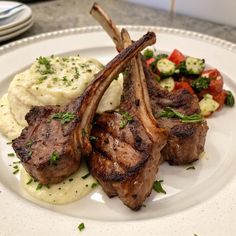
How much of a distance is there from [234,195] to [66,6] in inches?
116

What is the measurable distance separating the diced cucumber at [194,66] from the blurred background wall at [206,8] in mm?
1009

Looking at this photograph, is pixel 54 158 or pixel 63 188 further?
pixel 63 188

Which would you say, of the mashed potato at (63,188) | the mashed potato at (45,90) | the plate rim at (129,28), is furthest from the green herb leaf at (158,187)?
the plate rim at (129,28)

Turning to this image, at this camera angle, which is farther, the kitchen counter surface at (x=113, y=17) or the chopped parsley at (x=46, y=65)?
the kitchen counter surface at (x=113, y=17)

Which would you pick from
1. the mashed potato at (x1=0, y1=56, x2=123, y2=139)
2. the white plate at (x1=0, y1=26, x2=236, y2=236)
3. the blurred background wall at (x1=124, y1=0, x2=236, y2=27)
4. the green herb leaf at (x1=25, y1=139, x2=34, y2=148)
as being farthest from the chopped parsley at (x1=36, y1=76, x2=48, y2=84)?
the blurred background wall at (x1=124, y1=0, x2=236, y2=27)

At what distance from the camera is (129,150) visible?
5.77 feet

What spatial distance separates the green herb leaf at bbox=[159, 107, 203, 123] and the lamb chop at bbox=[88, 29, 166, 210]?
0.13 m

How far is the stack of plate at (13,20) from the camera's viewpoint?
9.87 ft

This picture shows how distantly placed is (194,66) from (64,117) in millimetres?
1060

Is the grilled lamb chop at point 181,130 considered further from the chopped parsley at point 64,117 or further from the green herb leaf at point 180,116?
the chopped parsley at point 64,117

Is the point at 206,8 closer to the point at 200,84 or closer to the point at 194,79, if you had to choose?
the point at 194,79

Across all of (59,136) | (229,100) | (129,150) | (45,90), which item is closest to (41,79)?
(45,90)

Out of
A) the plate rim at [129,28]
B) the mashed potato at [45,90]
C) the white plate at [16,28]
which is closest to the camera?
the mashed potato at [45,90]

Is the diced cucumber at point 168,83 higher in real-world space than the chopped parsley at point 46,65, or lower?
lower
